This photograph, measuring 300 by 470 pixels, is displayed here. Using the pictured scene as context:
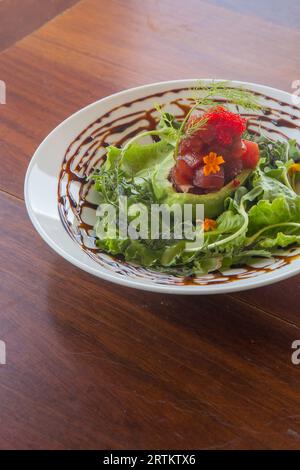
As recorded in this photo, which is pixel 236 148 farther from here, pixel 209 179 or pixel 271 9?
pixel 271 9

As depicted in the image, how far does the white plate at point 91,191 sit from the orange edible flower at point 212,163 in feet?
0.61

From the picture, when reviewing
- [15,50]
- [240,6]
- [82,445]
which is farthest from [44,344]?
[240,6]

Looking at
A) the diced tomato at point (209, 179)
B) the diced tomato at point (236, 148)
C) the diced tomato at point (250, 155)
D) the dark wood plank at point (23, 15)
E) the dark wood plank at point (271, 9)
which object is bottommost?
the dark wood plank at point (23, 15)

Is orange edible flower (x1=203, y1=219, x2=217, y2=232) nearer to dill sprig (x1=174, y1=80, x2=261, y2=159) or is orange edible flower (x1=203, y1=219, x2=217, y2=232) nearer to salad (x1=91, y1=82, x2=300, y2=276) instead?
salad (x1=91, y1=82, x2=300, y2=276)

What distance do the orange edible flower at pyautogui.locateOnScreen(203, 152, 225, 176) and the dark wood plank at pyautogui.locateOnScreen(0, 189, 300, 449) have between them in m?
0.22

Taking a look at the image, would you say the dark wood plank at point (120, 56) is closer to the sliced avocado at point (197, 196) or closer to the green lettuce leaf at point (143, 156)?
the green lettuce leaf at point (143, 156)

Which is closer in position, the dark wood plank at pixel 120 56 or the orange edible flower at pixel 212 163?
the orange edible flower at pixel 212 163

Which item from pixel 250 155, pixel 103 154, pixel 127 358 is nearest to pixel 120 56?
pixel 103 154

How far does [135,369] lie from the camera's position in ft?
2.93

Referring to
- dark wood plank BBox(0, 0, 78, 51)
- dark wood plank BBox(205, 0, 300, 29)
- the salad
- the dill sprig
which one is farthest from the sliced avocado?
dark wood plank BBox(0, 0, 78, 51)

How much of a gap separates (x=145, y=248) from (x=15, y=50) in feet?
2.78

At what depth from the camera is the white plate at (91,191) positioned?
0.90 metres

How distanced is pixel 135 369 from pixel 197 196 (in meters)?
0.33

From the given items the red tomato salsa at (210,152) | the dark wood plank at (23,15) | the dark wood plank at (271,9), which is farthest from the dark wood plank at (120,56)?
the dark wood plank at (23,15)
